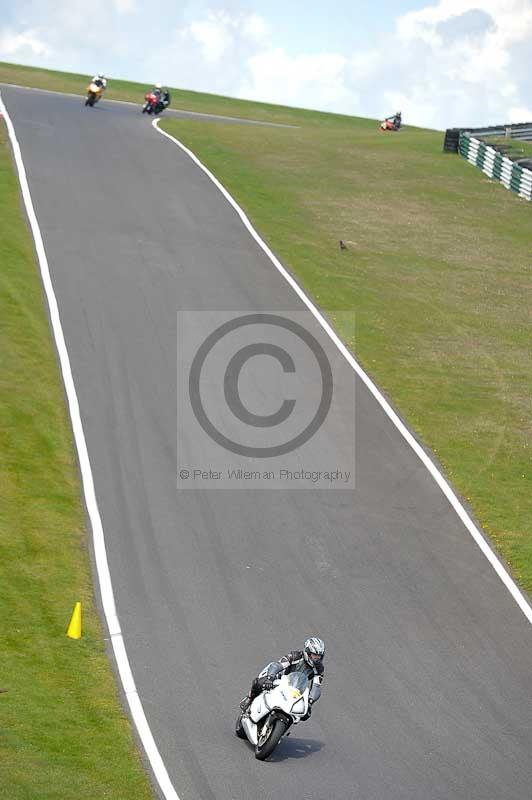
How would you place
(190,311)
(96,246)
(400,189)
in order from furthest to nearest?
(400,189)
(96,246)
(190,311)

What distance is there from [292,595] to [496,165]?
120 feet

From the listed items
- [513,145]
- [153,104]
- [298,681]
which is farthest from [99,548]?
[513,145]

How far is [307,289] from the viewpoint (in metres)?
31.5

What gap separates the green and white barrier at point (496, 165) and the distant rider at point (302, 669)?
3727 centimetres

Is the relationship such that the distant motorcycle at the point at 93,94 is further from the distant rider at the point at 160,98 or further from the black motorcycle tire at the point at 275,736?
the black motorcycle tire at the point at 275,736

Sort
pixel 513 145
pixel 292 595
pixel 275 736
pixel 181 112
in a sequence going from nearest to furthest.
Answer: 1. pixel 275 736
2. pixel 292 595
3. pixel 513 145
4. pixel 181 112

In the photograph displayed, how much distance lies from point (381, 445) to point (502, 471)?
2599 mm

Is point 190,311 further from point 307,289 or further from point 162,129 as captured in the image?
point 162,129

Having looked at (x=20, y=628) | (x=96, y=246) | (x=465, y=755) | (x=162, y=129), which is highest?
(x=162, y=129)

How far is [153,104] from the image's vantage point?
54.3m

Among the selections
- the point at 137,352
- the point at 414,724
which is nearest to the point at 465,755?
the point at 414,724

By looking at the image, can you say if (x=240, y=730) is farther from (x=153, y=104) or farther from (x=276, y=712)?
(x=153, y=104)

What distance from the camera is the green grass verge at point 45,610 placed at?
39.2ft

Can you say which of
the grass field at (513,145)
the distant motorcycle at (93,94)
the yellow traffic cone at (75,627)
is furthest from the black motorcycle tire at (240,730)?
A: the distant motorcycle at (93,94)
